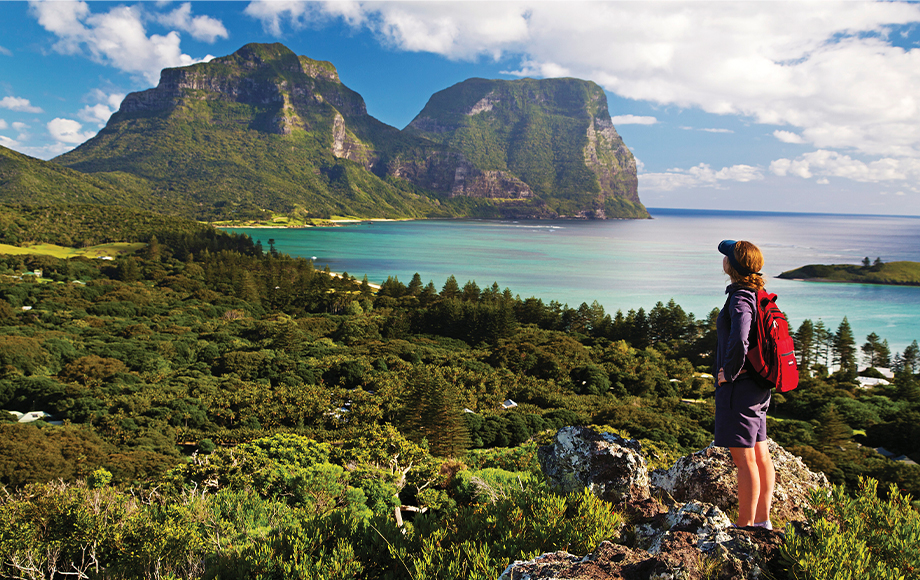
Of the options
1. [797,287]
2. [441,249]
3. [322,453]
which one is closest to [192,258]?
[441,249]

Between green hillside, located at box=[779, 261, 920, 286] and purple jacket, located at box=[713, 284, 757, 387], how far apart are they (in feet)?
345

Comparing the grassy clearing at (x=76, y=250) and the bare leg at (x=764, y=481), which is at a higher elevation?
the bare leg at (x=764, y=481)

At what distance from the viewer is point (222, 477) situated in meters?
11.6

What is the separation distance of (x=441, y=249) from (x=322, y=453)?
365 ft

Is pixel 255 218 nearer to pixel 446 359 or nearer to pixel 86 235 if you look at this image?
pixel 86 235

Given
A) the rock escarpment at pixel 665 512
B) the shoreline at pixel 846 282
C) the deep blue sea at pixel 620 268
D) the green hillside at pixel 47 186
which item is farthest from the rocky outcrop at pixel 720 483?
the green hillside at pixel 47 186

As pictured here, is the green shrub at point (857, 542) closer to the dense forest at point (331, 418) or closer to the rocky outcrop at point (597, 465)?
the dense forest at point (331, 418)

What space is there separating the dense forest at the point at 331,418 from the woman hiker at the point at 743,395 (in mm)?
806

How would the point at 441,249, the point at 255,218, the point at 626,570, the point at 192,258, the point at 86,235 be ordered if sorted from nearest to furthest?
the point at 626,570, the point at 192,258, the point at 86,235, the point at 441,249, the point at 255,218

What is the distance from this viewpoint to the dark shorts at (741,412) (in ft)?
11.9

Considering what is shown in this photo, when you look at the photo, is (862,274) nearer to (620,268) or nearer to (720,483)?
(620,268)

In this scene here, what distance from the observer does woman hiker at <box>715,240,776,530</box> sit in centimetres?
355

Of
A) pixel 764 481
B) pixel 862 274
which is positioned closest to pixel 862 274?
pixel 862 274

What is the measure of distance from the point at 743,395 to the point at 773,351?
0.40 m
